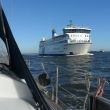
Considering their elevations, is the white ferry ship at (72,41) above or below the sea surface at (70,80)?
above

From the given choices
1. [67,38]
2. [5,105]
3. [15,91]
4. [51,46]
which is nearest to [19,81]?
[15,91]

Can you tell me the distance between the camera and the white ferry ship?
9056 cm

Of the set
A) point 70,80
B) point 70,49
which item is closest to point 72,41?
point 70,49

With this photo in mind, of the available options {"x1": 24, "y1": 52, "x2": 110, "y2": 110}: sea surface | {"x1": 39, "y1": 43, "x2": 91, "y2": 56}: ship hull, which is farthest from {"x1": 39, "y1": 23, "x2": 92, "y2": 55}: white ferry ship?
{"x1": 24, "y1": 52, "x2": 110, "y2": 110}: sea surface

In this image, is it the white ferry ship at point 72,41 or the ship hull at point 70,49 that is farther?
the ship hull at point 70,49

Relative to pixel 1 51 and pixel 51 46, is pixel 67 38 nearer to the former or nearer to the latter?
pixel 51 46

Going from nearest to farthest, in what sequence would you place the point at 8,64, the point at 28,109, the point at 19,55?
1. the point at 28,109
2. the point at 19,55
3. the point at 8,64

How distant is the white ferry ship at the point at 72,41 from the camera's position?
3565 inches

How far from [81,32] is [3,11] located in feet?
292

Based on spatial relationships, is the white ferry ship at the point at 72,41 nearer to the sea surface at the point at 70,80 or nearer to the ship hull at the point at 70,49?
the ship hull at the point at 70,49

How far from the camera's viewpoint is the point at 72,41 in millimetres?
90812

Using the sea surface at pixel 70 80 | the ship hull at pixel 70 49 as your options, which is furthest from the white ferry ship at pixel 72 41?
the sea surface at pixel 70 80

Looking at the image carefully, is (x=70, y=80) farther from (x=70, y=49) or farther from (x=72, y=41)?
(x=70, y=49)

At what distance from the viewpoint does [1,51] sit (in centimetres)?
513
